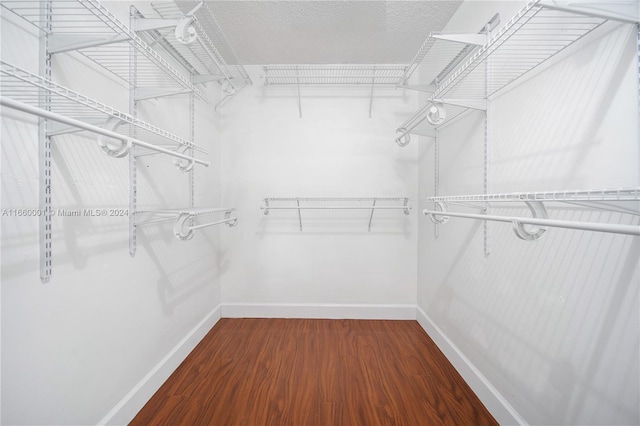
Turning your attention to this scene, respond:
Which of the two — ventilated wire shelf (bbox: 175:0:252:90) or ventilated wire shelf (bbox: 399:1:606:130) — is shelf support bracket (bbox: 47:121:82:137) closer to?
ventilated wire shelf (bbox: 175:0:252:90)

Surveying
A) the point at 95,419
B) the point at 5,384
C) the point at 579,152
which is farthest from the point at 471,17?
the point at 95,419

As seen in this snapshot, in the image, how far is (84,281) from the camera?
98 centimetres

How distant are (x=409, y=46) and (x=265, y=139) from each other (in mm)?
1326

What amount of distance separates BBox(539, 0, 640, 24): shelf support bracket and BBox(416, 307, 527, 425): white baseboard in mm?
1419

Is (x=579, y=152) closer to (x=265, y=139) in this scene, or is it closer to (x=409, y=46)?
(x=409, y=46)

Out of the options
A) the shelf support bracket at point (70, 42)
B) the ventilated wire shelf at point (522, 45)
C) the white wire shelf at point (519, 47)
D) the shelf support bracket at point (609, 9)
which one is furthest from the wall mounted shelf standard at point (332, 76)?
the shelf support bracket at point (609, 9)

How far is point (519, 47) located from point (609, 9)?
0.45 m

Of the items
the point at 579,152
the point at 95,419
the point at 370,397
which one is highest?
the point at 579,152

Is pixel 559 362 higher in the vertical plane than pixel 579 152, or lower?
lower

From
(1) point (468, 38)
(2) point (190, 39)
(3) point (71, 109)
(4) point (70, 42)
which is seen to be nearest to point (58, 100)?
(3) point (71, 109)

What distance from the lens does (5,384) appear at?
73 centimetres

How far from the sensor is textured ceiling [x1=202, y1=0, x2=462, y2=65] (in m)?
1.51

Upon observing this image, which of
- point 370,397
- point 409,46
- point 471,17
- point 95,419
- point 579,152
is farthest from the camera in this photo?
point 409,46

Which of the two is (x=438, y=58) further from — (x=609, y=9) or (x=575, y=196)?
(x=575, y=196)
